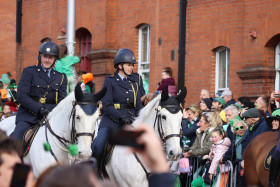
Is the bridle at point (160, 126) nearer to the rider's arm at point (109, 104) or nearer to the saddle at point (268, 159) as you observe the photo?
the rider's arm at point (109, 104)

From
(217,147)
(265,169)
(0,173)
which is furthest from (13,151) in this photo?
(217,147)

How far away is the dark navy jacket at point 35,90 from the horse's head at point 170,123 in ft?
6.36

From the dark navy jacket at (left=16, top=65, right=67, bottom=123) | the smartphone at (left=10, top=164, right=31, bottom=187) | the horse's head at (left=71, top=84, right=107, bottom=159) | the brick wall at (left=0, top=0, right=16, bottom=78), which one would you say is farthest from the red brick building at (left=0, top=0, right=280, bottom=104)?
the smartphone at (left=10, top=164, right=31, bottom=187)

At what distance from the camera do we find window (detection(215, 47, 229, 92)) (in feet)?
68.0

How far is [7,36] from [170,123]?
28.4 metres

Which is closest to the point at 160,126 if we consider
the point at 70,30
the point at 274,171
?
the point at 274,171

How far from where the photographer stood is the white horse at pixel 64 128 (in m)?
9.84

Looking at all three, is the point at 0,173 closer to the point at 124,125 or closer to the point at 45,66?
the point at 124,125

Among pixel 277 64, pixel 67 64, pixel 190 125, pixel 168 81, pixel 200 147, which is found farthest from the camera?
pixel 168 81

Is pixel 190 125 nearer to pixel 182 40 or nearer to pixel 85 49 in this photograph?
pixel 182 40

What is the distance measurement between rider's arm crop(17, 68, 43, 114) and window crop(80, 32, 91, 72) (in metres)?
15.5

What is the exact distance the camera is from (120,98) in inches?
436

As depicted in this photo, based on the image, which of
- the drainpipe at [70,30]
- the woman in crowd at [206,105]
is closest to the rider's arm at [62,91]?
the woman in crowd at [206,105]

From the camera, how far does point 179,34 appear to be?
21.9 m
